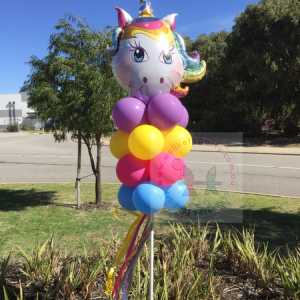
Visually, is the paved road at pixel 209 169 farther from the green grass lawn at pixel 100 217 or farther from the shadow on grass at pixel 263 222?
the shadow on grass at pixel 263 222

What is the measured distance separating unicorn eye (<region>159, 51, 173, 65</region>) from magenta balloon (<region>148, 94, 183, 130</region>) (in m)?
0.35

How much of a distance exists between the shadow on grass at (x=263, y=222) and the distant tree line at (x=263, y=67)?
14.5 meters

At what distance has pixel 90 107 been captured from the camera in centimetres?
539

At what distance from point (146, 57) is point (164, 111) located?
55 centimetres

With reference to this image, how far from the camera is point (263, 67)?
1911 centimetres

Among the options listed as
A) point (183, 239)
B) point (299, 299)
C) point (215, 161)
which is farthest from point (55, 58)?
point (215, 161)

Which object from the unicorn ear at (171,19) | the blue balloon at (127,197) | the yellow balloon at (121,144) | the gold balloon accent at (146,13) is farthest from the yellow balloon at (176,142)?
the gold balloon accent at (146,13)

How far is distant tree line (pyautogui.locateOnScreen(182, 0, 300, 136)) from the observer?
19.0m

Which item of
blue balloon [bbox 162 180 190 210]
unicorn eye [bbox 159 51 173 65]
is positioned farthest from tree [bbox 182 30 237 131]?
blue balloon [bbox 162 180 190 210]

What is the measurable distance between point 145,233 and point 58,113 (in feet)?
11.2

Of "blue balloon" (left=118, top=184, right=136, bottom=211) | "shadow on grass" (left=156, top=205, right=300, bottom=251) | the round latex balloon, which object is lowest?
"shadow on grass" (left=156, top=205, right=300, bottom=251)

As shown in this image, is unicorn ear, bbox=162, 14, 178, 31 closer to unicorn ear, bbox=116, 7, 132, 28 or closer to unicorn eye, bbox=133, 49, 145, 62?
unicorn ear, bbox=116, 7, 132, 28

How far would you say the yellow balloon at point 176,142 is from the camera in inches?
111

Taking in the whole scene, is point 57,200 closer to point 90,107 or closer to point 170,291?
point 90,107
